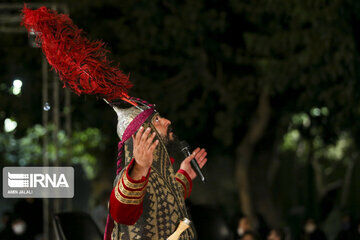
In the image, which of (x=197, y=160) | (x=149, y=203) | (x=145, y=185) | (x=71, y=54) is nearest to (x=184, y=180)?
(x=197, y=160)

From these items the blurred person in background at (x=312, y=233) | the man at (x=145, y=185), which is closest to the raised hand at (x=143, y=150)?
the man at (x=145, y=185)

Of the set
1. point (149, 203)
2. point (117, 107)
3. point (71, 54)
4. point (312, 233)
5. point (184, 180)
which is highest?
point (71, 54)

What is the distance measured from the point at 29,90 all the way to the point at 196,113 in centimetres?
364

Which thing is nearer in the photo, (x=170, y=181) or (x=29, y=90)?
(x=170, y=181)

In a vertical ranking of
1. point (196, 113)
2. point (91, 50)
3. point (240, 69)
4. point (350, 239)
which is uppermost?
point (240, 69)

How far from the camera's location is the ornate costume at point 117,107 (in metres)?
3.75

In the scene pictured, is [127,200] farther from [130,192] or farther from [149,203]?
[149,203]

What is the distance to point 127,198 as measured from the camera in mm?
3549

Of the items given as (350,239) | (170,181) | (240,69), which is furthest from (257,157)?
(170,181)

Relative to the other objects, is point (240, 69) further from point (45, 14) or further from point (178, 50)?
point (45, 14)

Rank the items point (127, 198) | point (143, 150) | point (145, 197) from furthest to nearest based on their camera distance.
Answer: point (145, 197)
point (127, 198)
point (143, 150)

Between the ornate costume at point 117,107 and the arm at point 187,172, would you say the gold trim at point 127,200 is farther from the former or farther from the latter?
the arm at point 187,172

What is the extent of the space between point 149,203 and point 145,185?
0.24 meters

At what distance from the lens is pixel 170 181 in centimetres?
397
